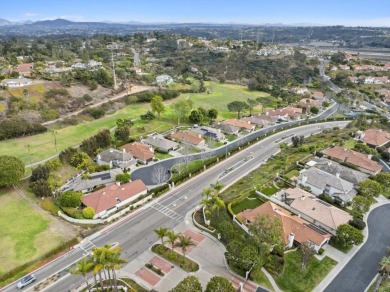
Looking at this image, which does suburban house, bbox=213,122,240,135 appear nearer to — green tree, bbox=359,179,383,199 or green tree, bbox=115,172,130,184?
green tree, bbox=115,172,130,184

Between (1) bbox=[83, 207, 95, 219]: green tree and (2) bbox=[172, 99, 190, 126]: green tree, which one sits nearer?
(1) bbox=[83, 207, 95, 219]: green tree

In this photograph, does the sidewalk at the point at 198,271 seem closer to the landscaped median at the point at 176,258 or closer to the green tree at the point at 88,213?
the landscaped median at the point at 176,258

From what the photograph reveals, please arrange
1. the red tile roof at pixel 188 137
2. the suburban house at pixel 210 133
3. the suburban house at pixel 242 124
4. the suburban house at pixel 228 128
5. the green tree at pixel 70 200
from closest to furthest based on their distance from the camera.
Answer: the green tree at pixel 70 200, the red tile roof at pixel 188 137, the suburban house at pixel 210 133, the suburban house at pixel 228 128, the suburban house at pixel 242 124

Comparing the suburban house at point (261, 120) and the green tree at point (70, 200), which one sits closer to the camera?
the green tree at point (70, 200)

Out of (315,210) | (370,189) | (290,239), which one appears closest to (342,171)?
(370,189)

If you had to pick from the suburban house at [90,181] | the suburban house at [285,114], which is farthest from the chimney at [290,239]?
the suburban house at [285,114]

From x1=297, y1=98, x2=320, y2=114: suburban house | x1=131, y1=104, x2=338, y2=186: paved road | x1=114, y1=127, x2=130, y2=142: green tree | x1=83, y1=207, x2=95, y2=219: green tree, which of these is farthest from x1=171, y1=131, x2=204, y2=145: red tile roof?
x1=297, y1=98, x2=320, y2=114: suburban house

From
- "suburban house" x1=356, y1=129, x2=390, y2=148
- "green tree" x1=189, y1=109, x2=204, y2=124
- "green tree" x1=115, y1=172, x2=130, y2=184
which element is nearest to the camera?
"green tree" x1=115, y1=172, x2=130, y2=184
